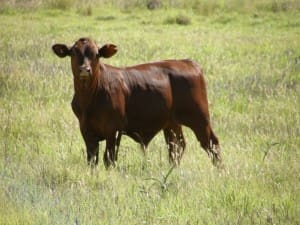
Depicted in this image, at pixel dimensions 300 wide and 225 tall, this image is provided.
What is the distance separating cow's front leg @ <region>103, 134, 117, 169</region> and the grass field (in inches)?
3.4

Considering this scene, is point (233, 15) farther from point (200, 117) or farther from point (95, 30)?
point (200, 117)

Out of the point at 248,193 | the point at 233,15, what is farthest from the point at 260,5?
the point at 248,193

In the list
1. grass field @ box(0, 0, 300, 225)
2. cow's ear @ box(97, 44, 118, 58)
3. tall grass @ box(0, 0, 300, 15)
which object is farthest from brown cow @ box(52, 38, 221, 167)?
tall grass @ box(0, 0, 300, 15)

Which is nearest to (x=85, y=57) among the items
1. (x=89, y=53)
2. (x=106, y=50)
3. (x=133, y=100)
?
(x=89, y=53)

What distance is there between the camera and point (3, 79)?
11.4 metres

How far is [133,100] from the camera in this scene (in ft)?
24.0

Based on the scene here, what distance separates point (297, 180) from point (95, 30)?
12939 millimetres

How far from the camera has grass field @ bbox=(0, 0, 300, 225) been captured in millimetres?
5578

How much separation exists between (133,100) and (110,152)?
0.65 metres

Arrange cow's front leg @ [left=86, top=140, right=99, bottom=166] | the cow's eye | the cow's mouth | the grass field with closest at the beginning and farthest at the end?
the grass field, the cow's mouth, the cow's eye, cow's front leg @ [left=86, top=140, right=99, bottom=166]

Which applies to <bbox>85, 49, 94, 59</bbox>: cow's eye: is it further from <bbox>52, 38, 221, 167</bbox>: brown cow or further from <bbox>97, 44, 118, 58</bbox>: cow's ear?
Answer: <bbox>97, 44, 118, 58</bbox>: cow's ear

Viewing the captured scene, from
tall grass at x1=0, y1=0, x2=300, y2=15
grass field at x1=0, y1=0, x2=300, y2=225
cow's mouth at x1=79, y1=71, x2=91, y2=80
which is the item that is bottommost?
tall grass at x1=0, y1=0, x2=300, y2=15

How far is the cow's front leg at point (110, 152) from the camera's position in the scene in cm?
689

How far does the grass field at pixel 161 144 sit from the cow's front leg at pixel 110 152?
0.28ft
